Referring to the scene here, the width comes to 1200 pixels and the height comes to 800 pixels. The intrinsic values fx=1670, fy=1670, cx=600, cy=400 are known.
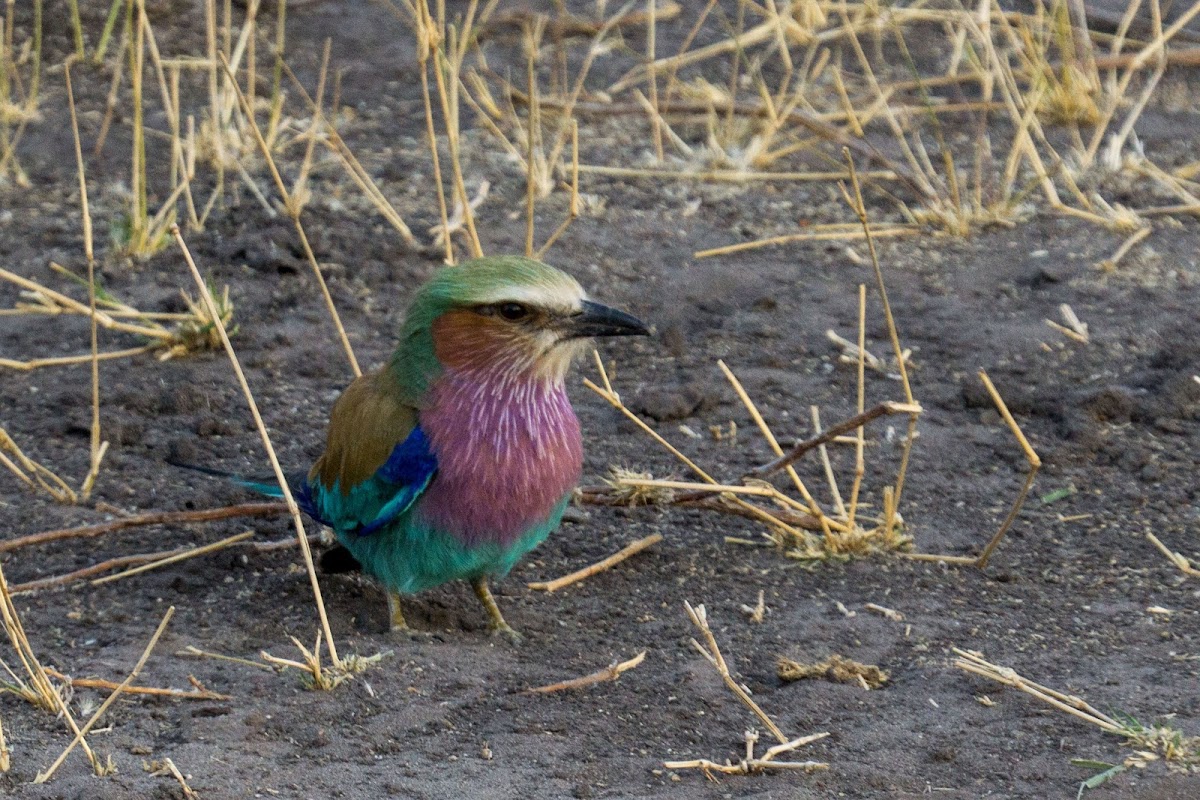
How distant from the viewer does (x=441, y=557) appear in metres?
3.66

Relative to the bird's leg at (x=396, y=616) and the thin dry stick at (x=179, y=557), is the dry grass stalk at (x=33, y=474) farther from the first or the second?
the bird's leg at (x=396, y=616)

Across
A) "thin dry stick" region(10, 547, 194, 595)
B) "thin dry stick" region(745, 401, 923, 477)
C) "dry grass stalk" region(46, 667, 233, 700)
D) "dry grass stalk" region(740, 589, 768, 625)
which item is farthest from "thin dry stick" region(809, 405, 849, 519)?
"thin dry stick" region(10, 547, 194, 595)

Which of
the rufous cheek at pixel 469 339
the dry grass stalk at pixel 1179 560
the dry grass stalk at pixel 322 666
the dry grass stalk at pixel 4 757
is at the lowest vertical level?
the dry grass stalk at pixel 1179 560

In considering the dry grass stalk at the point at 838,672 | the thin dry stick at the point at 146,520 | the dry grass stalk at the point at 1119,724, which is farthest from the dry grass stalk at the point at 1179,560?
the thin dry stick at the point at 146,520

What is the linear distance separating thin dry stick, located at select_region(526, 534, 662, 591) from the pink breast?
342 mm

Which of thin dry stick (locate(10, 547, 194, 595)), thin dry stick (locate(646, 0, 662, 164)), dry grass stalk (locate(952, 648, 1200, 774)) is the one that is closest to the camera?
dry grass stalk (locate(952, 648, 1200, 774))

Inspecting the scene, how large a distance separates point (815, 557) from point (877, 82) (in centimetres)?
322

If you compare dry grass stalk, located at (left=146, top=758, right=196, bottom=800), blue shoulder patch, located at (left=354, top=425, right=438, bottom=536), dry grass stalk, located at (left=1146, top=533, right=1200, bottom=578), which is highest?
blue shoulder patch, located at (left=354, top=425, right=438, bottom=536)

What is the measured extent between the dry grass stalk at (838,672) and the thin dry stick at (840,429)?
0.53 m

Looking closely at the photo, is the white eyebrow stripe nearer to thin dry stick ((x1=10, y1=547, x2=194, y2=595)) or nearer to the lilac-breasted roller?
the lilac-breasted roller

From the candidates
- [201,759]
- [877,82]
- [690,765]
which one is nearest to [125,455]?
[201,759]

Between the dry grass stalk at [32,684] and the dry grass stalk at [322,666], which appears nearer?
the dry grass stalk at [32,684]

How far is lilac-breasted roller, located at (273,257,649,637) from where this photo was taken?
3.62 metres

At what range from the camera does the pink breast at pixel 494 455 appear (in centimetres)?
361
